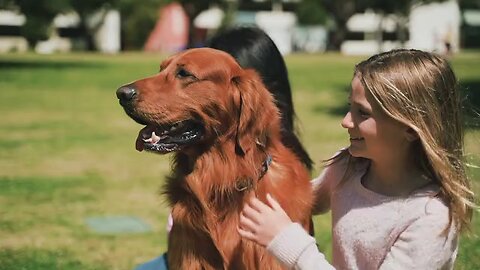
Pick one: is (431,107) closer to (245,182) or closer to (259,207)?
(259,207)

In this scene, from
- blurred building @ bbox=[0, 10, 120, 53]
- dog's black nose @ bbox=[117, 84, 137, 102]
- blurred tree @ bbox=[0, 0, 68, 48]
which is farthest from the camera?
blurred building @ bbox=[0, 10, 120, 53]

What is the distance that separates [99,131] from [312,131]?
13.7ft

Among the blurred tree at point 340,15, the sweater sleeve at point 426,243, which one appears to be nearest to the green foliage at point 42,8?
the sweater sleeve at point 426,243

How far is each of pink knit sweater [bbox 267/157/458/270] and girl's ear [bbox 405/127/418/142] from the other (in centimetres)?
24

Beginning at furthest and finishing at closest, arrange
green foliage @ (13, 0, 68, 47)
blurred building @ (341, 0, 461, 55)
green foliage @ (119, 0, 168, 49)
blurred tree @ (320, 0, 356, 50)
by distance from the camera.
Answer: blurred building @ (341, 0, 461, 55)
blurred tree @ (320, 0, 356, 50)
green foliage @ (119, 0, 168, 49)
green foliage @ (13, 0, 68, 47)

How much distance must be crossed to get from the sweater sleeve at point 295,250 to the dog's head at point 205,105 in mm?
659

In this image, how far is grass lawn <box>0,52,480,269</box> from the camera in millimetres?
5531

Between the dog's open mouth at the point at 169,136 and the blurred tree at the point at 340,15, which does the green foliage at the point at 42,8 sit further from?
the blurred tree at the point at 340,15

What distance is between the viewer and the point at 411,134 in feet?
9.14

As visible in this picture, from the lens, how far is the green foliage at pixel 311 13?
65.8m

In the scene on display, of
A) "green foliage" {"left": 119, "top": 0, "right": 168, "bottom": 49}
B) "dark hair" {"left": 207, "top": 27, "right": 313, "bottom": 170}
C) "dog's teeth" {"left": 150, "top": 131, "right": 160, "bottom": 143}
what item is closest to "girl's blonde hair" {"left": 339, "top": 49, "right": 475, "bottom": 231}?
"dog's teeth" {"left": 150, "top": 131, "right": 160, "bottom": 143}

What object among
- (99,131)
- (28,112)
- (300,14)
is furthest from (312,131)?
(300,14)

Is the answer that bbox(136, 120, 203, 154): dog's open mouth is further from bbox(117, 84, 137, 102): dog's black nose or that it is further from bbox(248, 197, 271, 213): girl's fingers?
bbox(248, 197, 271, 213): girl's fingers

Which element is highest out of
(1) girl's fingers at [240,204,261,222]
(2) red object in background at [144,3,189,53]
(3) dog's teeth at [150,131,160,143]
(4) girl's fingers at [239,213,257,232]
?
(3) dog's teeth at [150,131,160,143]
